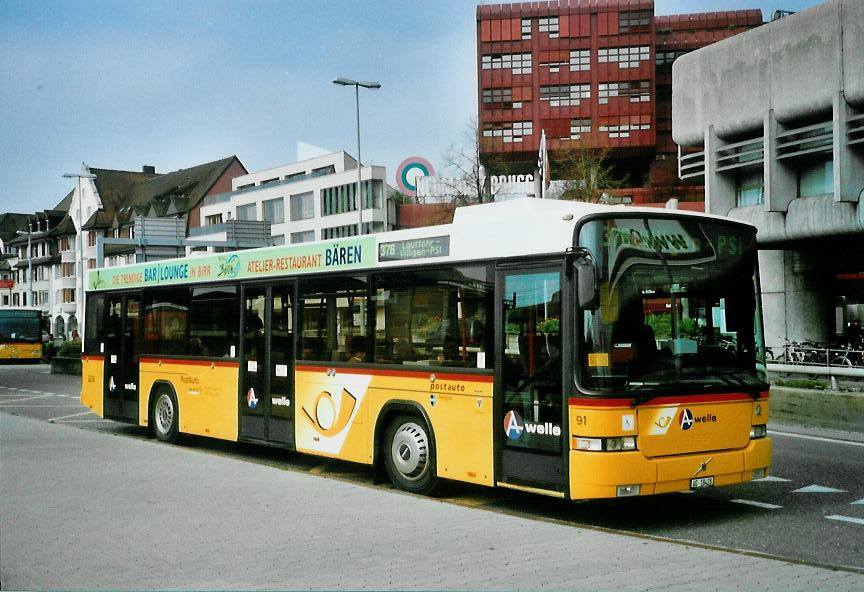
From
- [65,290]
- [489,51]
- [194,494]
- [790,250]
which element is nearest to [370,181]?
[489,51]

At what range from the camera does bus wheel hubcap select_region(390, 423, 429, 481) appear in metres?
10.7

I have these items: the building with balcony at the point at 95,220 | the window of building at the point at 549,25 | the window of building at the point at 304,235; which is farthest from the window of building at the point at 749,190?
the building with balcony at the point at 95,220

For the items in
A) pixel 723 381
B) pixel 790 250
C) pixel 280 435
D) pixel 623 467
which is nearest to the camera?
pixel 623 467

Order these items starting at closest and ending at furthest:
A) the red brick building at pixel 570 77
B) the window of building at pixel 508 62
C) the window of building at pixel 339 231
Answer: the window of building at pixel 339 231
the red brick building at pixel 570 77
the window of building at pixel 508 62

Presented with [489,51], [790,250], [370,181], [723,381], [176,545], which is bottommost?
[176,545]

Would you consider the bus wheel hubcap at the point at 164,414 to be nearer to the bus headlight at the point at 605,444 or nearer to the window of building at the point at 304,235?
the bus headlight at the point at 605,444

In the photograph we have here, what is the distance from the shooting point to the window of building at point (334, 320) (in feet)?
38.2

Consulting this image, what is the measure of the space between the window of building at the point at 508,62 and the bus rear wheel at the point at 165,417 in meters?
82.2

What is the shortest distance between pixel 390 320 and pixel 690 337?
337cm

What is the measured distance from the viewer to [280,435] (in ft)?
42.8

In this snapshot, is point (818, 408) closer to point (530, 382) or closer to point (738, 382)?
point (738, 382)

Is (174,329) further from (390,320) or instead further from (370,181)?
(370,181)

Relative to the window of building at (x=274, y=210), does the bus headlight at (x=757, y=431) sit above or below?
below

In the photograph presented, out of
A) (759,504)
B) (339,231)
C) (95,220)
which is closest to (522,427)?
(759,504)
